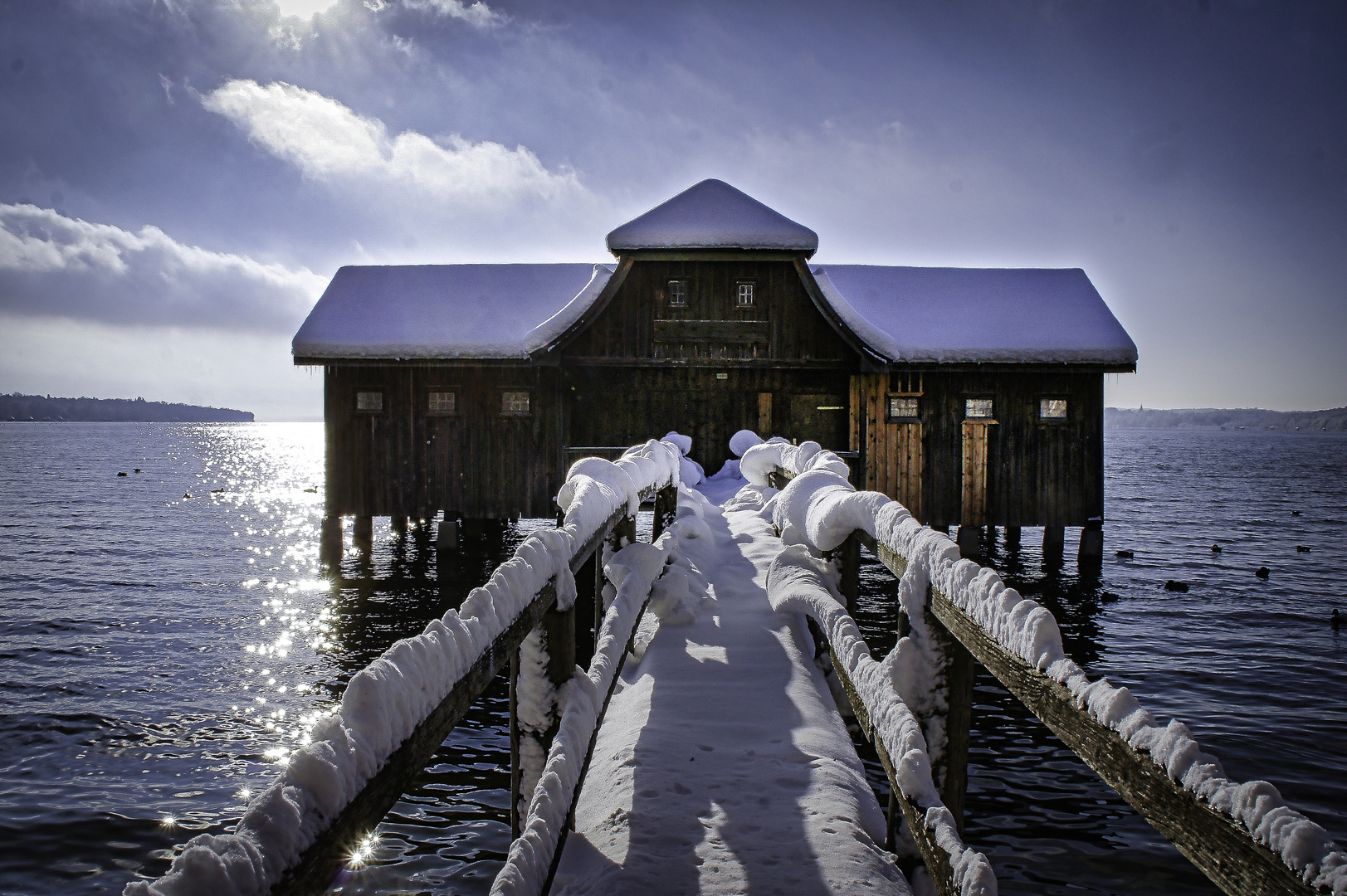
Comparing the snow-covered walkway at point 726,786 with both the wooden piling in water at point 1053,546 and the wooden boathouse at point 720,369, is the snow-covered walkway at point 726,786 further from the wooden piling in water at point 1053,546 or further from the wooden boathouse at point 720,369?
the wooden piling in water at point 1053,546

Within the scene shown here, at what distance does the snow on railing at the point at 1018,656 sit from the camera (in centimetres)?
105

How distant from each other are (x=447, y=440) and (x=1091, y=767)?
1529 cm

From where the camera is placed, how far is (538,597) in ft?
8.25

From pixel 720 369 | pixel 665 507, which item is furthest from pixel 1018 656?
pixel 720 369

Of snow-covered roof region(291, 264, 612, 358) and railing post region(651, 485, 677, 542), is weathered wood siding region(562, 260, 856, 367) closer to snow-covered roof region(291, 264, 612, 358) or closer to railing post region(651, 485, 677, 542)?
snow-covered roof region(291, 264, 612, 358)

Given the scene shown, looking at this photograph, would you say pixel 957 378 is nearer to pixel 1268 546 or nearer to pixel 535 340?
pixel 535 340

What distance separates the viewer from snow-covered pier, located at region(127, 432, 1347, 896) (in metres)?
1.17

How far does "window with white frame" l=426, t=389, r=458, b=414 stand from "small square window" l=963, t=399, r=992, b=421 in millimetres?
10921

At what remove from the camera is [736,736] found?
3217 millimetres

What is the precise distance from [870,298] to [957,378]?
2.89 metres

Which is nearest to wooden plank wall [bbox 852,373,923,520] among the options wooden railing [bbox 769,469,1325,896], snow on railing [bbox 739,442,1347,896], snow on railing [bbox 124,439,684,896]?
snow on railing [bbox 739,442,1347,896]

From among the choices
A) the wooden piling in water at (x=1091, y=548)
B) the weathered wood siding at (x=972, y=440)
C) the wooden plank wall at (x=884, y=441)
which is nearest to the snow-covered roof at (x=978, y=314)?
the weathered wood siding at (x=972, y=440)

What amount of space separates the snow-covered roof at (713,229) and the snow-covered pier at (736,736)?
11.1 meters

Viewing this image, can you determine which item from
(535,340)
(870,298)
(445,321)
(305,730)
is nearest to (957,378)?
(870,298)
